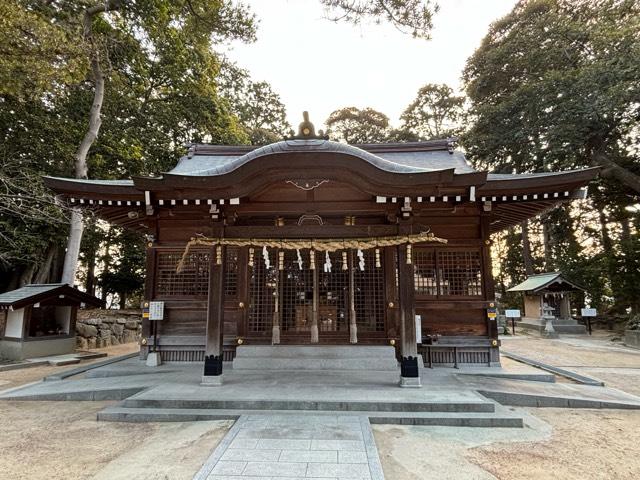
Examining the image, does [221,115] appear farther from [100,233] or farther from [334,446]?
[334,446]

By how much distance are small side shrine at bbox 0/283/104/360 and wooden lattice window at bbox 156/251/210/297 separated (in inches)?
193

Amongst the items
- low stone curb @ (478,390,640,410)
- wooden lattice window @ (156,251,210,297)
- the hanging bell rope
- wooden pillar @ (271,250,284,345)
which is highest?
the hanging bell rope

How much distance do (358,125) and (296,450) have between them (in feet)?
96.9

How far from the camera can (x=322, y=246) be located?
665 cm

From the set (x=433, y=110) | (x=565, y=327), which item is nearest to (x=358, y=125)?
(x=433, y=110)

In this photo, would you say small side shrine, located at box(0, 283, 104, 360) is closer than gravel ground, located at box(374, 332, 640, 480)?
No

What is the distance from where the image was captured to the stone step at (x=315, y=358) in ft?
23.0

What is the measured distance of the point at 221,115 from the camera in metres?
15.9

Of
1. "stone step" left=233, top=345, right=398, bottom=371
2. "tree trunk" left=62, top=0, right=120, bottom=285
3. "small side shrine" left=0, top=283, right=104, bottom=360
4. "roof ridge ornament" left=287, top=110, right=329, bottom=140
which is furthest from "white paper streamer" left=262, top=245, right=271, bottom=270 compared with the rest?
"tree trunk" left=62, top=0, right=120, bottom=285

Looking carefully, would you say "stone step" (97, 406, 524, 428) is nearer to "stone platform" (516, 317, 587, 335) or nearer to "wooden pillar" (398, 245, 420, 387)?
"wooden pillar" (398, 245, 420, 387)

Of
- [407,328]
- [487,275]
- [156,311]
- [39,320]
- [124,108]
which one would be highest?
[124,108]

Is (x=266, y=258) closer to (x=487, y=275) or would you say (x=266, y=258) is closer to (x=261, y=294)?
(x=261, y=294)

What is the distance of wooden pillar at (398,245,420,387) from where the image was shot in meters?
5.87

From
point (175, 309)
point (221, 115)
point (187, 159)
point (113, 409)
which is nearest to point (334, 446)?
point (113, 409)
